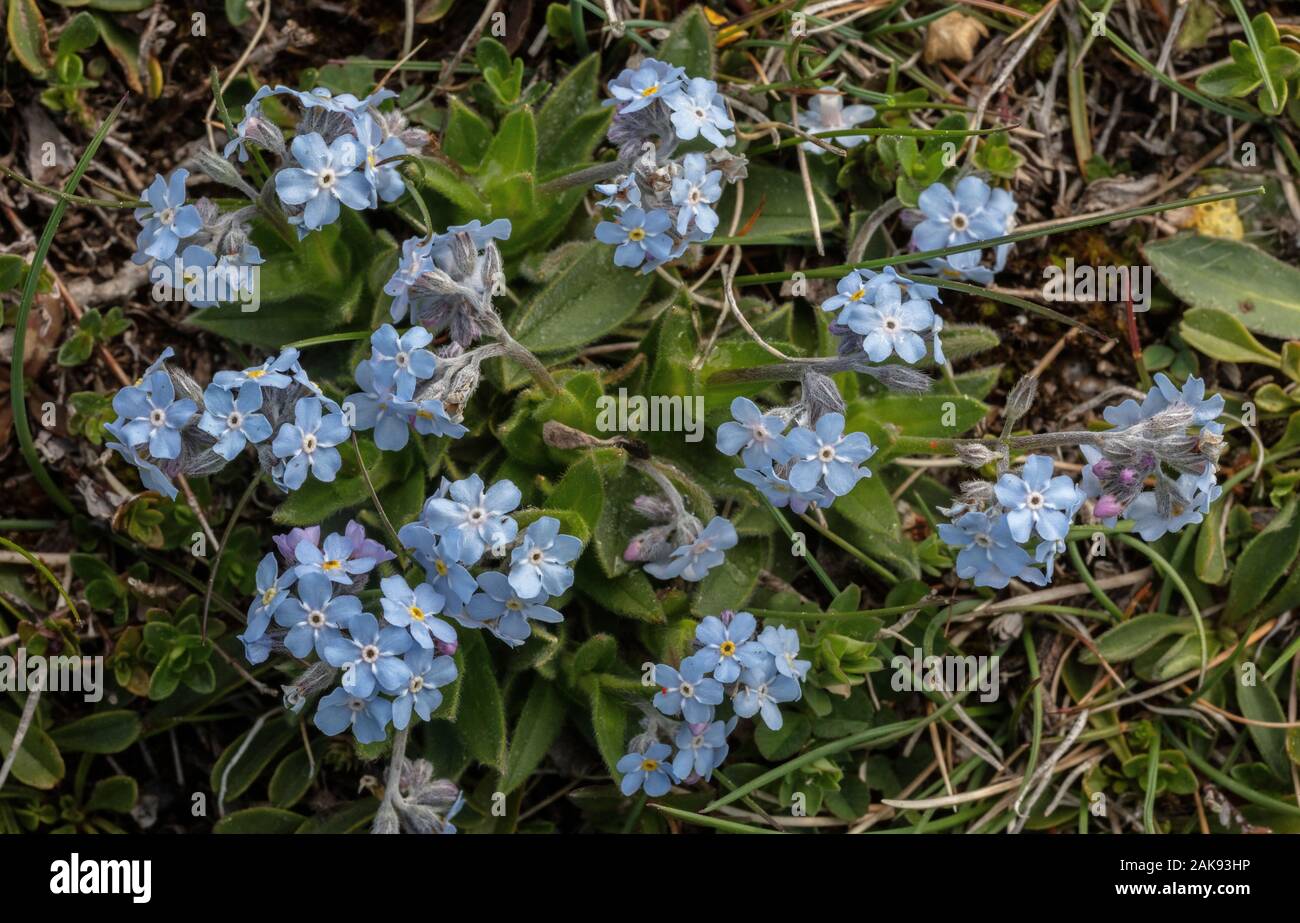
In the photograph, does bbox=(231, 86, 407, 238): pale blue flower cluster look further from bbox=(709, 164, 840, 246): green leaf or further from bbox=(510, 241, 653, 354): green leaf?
bbox=(709, 164, 840, 246): green leaf

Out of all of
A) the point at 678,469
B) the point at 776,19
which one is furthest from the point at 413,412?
the point at 776,19

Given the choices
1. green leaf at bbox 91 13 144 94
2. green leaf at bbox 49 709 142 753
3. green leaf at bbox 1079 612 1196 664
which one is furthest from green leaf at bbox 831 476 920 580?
green leaf at bbox 91 13 144 94

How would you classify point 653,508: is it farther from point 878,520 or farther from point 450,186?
point 450,186

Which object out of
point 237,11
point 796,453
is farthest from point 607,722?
point 237,11

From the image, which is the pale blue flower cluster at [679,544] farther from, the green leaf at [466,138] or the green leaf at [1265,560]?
the green leaf at [1265,560]

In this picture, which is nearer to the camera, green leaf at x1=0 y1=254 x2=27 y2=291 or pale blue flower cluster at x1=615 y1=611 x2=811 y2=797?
pale blue flower cluster at x1=615 y1=611 x2=811 y2=797

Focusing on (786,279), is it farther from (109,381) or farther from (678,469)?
(109,381)
